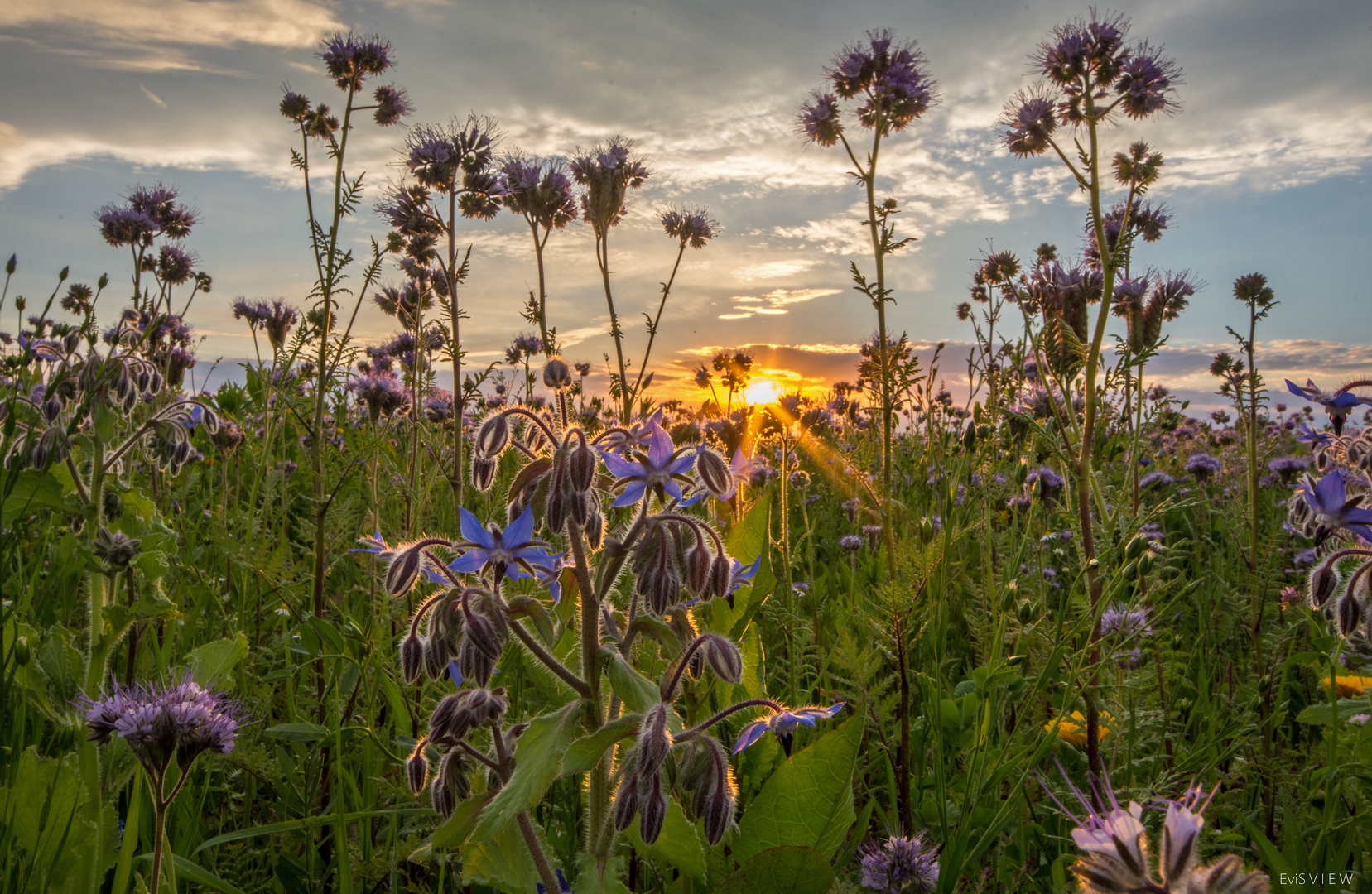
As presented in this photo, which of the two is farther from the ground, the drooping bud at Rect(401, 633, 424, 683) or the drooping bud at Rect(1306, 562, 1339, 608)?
the drooping bud at Rect(1306, 562, 1339, 608)

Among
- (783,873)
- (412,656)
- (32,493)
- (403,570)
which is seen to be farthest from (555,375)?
(32,493)

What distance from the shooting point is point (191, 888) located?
82.4 inches

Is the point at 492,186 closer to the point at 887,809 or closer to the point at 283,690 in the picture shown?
the point at 283,690

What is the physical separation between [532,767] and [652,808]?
23cm

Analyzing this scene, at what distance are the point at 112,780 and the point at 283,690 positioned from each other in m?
0.92

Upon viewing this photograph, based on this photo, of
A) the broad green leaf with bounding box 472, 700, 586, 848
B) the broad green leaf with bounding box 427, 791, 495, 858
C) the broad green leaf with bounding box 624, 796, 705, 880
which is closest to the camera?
the broad green leaf with bounding box 472, 700, 586, 848

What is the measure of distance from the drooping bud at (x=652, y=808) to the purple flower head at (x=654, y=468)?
1.73ft

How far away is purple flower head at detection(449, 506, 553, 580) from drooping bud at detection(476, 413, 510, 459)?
262 millimetres

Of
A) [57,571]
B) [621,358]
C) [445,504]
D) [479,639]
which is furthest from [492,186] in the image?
[479,639]

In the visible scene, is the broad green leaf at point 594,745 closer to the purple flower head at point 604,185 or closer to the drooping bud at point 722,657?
the drooping bud at point 722,657

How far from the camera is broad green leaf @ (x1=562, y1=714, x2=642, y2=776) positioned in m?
1.27

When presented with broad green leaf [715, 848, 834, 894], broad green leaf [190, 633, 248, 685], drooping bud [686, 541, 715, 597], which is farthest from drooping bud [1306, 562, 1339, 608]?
broad green leaf [190, 633, 248, 685]

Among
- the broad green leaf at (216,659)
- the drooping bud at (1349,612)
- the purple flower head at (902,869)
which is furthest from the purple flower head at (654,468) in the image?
the drooping bud at (1349,612)

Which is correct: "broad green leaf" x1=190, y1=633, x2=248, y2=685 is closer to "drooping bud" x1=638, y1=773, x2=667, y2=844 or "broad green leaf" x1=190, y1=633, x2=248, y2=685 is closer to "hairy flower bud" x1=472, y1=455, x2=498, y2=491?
"hairy flower bud" x1=472, y1=455, x2=498, y2=491
